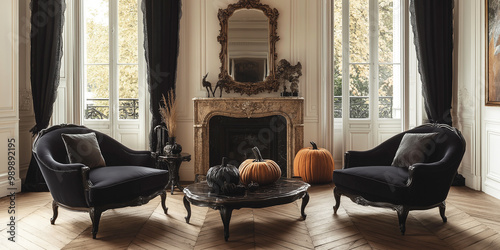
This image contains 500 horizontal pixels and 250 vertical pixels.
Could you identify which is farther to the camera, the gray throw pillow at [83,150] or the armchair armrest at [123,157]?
the armchair armrest at [123,157]

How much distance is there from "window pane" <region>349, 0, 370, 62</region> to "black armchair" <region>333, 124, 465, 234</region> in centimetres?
223

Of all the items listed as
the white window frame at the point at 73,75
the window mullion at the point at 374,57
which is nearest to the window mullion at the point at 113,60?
the white window frame at the point at 73,75

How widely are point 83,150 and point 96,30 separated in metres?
2.51

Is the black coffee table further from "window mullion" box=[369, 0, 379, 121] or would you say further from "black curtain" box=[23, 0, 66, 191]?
"window mullion" box=[369, 0, 379, 121]

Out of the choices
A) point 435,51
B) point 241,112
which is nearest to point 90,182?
point 241,112

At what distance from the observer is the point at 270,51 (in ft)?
18.0

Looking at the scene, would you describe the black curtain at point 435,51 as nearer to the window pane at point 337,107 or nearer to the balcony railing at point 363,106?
the balcony railing at point 363,106

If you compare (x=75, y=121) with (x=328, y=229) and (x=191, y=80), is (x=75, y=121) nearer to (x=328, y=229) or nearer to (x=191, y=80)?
(x=191, y=80)

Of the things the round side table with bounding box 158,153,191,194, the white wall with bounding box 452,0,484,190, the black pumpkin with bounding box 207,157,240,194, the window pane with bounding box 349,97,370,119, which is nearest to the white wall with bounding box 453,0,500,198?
the white wall with bounding box 452,0,484,190

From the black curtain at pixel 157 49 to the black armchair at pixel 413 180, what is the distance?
2.61 meters

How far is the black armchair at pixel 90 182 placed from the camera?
3.12 meters

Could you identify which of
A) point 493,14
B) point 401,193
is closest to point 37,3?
point 401,193

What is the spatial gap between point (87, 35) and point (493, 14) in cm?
499

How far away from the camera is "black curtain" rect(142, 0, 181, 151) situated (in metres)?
5.26
